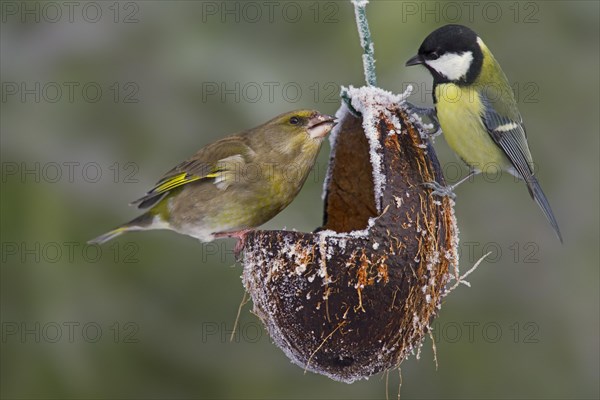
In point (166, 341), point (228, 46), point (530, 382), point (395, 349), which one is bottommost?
point (530, 382)

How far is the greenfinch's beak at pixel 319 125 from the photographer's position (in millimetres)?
4934

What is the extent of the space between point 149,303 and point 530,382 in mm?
2711

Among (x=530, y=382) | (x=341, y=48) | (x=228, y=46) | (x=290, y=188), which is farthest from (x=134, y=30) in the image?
(x=530, y=382)

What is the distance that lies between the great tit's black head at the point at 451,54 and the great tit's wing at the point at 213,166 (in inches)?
37.6

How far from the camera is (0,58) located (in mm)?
6711

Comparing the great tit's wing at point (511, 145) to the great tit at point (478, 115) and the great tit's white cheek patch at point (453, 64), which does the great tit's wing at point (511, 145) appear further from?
the great tit's white cheek patch at point (453, 64)

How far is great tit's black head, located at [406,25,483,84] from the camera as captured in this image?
471cm

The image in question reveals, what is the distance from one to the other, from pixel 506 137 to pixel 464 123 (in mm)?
242

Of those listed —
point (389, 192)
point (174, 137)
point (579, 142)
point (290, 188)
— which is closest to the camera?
point (389, 192)

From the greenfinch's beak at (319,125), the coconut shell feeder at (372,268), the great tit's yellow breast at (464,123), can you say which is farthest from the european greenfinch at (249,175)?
the great tit's yellow breast at (464,123)

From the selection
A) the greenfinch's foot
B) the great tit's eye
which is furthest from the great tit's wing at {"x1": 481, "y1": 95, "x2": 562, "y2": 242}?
the greenfinch's foot

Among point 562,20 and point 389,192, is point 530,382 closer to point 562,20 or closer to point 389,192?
point 562,20

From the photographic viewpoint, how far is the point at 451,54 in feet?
15.6

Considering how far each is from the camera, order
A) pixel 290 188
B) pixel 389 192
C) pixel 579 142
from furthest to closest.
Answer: pixel 579 142 < pixel 290 188 < pixel 389 192
